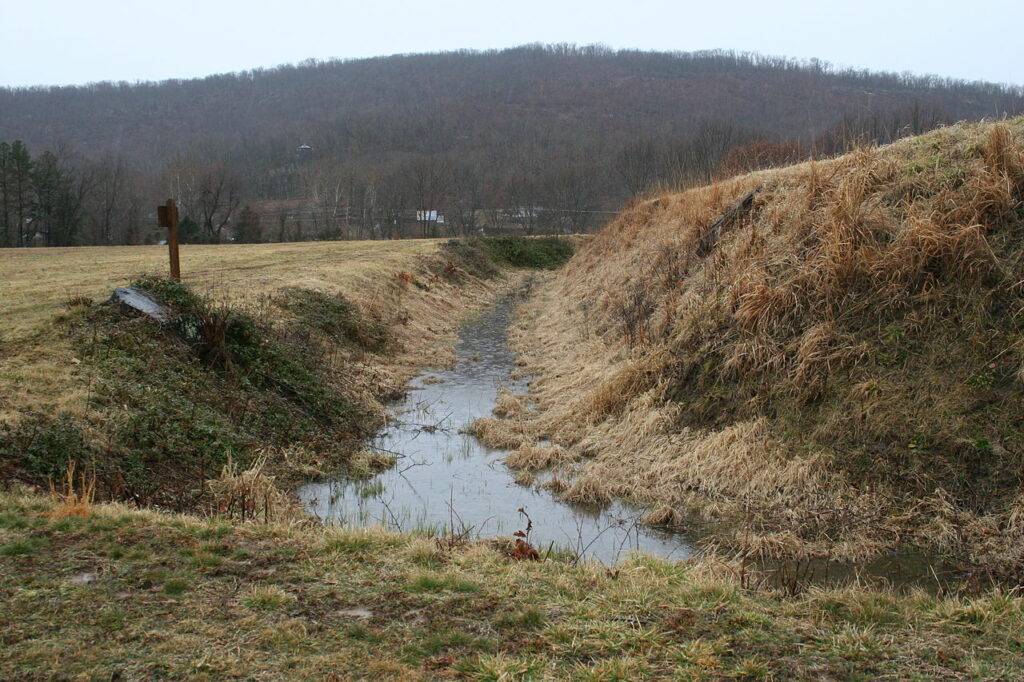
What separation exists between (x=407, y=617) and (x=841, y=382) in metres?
5.80

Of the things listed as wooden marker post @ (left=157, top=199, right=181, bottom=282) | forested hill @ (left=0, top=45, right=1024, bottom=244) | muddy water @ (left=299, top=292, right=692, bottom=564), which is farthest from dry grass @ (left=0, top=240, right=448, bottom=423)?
forested hill @ (left=0, top=45, right=1024, bottom=244)

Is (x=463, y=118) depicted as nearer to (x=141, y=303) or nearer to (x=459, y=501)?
(x=141, y=303)

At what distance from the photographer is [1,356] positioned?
8.76m

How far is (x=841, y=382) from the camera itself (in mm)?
8188

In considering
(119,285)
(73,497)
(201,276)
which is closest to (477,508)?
(73,497)

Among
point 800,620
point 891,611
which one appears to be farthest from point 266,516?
point 891,611

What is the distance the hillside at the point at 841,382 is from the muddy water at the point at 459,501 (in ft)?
1.19

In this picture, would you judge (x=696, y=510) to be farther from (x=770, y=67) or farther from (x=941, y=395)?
(x=770, y=67)

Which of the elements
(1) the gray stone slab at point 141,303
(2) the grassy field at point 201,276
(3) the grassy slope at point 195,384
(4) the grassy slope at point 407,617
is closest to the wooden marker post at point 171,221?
→ (3) the grassy slope at point 195,384

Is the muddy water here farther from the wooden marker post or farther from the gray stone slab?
the wooden marker post

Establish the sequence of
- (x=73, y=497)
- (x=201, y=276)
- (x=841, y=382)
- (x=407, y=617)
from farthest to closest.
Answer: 1. (x=201, y=276)
2. (x=841, y=382)
3. (x=73, y=497)
4. (x=407, y=617)

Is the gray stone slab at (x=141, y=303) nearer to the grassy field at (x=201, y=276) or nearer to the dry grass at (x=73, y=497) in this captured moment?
the grassy field at (x=201, y=276)

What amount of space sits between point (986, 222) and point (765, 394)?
3177mm

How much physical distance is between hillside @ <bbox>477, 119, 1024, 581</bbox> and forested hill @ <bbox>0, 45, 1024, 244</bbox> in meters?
60.6
